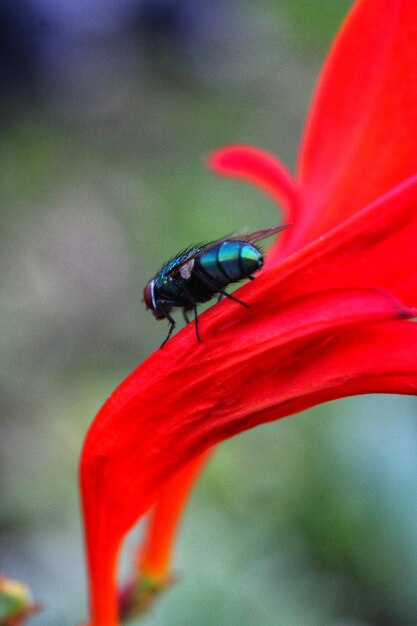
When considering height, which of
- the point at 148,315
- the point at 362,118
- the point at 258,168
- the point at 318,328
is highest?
the point at 148,315

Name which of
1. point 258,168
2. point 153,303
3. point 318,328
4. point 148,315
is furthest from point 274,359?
point 148,315

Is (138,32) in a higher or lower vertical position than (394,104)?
higher

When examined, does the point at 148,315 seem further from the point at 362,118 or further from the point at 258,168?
the point at 362,118

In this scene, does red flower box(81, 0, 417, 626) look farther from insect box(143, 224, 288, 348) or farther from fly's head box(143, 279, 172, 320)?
fly's head box(143, 279, 172, 320)

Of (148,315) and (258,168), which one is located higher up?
(148,315)

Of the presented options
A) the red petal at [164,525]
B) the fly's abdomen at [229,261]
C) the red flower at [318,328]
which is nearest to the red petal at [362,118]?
the red flower at [318,328]

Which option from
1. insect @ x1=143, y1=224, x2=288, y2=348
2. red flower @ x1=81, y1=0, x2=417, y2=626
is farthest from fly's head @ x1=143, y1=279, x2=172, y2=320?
red flower @ x1=81, y1=0, x2=417, y2=626

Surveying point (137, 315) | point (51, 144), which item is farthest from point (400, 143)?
point (51, 144)

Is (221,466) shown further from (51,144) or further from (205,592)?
(51,144)
